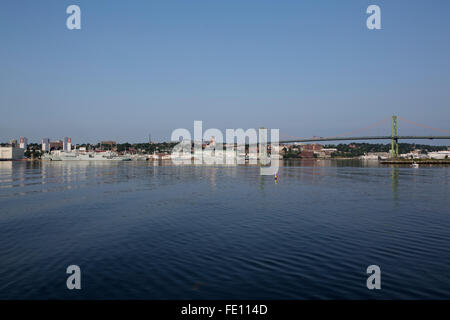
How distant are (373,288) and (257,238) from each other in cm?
510

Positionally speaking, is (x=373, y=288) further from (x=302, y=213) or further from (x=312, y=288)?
(x=302, y=213)

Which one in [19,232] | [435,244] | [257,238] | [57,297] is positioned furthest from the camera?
[19,232]

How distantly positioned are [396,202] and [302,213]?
8.20 m

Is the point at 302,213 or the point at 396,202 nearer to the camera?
the point at 302,213

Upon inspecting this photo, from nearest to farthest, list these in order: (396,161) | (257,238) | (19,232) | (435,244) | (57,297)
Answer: (57,297), (435,244), (257,238), (19,232), (396,161)

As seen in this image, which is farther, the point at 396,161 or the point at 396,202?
the point at 396,161

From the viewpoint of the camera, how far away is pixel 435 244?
1101 cm

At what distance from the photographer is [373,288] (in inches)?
286

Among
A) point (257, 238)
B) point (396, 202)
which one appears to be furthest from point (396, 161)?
point (257, 238)

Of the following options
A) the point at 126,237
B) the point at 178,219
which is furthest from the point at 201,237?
the point at 178,219

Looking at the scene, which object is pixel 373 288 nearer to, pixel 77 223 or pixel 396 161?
pixel 77 223

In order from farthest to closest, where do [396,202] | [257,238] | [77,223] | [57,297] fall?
1. [396,202]
2. [77,223]
3. [257,238]
4. [57,297]

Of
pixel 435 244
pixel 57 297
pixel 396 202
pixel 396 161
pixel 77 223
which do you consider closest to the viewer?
pixel 57 297

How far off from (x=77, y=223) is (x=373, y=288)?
12.7 m
